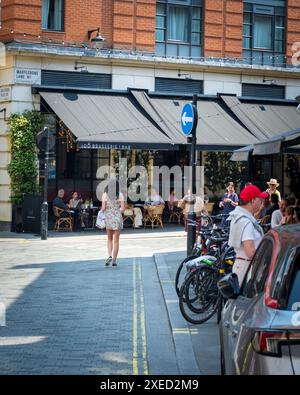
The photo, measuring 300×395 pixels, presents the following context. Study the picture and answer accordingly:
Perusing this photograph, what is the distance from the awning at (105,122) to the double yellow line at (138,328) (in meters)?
9.67

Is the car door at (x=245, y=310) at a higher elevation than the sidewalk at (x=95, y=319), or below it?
higher

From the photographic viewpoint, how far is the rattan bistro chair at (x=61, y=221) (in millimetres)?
24578

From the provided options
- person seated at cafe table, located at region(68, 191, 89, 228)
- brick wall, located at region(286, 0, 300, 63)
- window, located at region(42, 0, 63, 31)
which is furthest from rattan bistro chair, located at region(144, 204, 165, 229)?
brick wall, located at region(286, 0, 300, 63)

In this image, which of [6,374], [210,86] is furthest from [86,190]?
[6,374]

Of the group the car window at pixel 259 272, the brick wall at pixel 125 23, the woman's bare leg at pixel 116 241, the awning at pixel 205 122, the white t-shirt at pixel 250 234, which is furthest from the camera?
the awning at pixel 205 122

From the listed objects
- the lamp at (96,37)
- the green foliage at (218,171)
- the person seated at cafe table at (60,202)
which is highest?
the lamp at (96,37)

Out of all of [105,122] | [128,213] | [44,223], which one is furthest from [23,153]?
[128,213]

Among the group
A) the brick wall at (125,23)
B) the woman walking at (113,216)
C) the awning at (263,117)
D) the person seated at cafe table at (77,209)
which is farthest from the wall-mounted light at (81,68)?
the woman walking at (113,216)

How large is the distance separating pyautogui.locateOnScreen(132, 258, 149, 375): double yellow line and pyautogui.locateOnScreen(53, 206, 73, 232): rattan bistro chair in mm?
10103

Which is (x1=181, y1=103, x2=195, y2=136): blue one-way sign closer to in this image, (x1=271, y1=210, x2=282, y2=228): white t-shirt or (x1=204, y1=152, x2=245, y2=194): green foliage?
(x1=271, y1=210, x2=282, y2=228): white t-shirt

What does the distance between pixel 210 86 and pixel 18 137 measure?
7.89m

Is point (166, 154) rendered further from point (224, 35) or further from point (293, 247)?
point (293, 247)

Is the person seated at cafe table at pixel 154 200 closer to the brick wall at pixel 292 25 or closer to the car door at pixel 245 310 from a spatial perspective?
the brick wall at pixel 292 25

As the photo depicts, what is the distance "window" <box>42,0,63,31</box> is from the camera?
25609mm
